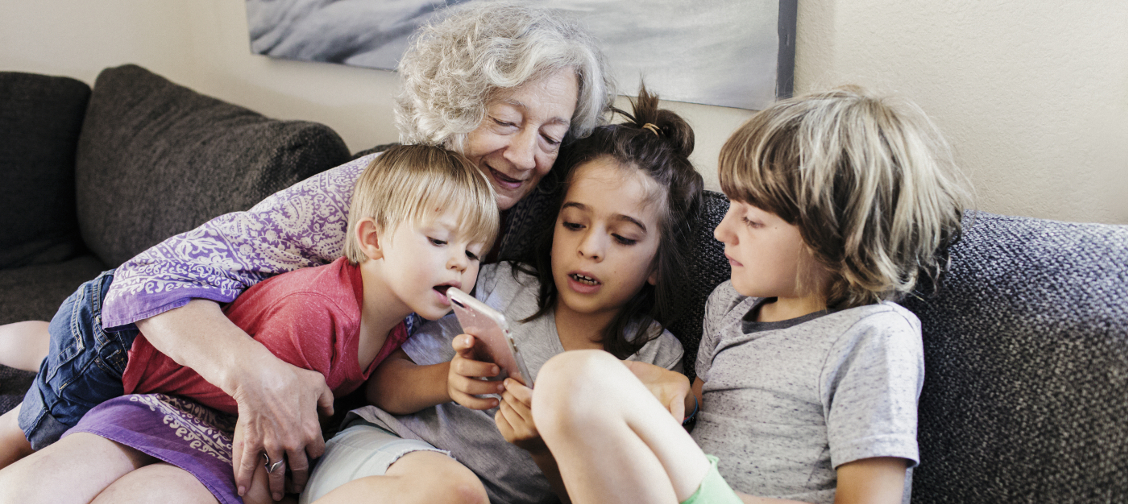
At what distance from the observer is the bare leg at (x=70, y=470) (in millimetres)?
836

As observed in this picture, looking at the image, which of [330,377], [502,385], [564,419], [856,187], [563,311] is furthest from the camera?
[563,311]

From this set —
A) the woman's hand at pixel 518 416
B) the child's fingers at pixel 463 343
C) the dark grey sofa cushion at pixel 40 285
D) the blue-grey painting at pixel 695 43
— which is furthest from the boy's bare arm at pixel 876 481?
the dark grey sofa cushion at pixel 40 285

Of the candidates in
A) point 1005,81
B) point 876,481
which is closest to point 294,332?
point 876,481

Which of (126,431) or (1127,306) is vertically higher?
(1127,306)

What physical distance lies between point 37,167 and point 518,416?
79.3 inches

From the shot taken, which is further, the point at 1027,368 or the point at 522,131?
the point at 522,131

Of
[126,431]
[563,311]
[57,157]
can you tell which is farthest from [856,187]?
[57,157]

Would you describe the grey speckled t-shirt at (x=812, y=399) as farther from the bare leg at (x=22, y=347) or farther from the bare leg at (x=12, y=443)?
the bare leg at (x=22, y=347)

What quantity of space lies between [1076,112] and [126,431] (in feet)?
4.44

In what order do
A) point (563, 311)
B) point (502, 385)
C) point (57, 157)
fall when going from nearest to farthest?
point (502, 385), point (563, 311), point (57, 157)

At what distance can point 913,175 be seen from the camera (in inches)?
30.9

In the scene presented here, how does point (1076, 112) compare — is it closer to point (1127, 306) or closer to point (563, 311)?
point (1127, 306)

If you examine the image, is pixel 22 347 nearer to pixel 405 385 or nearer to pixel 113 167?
pixel 113 167

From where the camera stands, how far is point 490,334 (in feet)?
2.58
